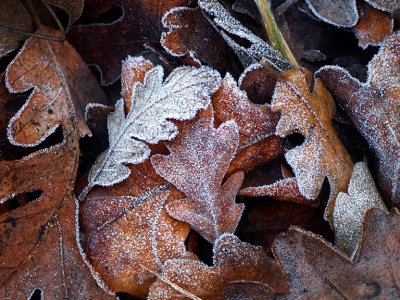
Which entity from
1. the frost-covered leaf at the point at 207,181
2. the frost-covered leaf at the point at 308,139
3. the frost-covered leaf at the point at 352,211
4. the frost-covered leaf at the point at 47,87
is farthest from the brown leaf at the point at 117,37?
the frost-covered leaf at the point at 352,211

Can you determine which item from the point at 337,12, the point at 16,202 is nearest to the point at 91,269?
the point at 16,202

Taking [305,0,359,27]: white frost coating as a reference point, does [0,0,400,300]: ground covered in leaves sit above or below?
below

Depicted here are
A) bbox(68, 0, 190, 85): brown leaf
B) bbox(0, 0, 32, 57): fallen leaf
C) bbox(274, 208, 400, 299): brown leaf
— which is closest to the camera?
bbox(274, 208, 400, 299): brown leaf

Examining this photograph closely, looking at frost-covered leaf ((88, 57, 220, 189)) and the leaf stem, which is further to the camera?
the leaf stem

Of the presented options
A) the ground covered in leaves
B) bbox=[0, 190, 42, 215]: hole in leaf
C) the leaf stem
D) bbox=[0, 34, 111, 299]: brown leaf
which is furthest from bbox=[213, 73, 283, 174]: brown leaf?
bbox=[0, 190, 42, 215]: hole in leaf

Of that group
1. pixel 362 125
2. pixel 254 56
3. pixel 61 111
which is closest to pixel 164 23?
pixel 254 56

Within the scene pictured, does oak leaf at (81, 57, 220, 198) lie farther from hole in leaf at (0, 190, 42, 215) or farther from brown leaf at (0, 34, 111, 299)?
hole in leaf at (0, 190, 42, 215)

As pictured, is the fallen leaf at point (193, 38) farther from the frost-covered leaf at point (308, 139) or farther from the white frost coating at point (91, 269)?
the white frost coating at point (91, 269)

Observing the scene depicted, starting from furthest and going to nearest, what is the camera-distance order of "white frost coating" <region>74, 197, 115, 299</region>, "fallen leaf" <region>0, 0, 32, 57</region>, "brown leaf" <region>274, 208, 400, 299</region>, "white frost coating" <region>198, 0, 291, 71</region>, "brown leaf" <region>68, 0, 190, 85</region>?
"brown leaf" <region>68, 0, 190, 85</region>, "fallen leaf" <region>0, 0, 32, 57</region>, "white frost coating" <region>198, 0, 291, 71</region>, "white frost coating" <region>74, 197, 115, 299</region>, "brown leaf" <region>274, 208, 400, 299</region>
